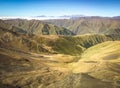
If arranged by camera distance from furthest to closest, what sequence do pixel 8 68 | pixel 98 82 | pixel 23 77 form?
pixel 8 68, pixel 23 77, pixel 98 82

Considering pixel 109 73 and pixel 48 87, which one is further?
pixel 109 73

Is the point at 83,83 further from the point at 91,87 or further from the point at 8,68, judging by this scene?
the point at 8,68

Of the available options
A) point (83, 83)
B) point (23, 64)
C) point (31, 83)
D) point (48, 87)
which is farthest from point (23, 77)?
point (23, 64)

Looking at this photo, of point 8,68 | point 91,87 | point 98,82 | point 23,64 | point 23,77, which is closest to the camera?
point 91,87

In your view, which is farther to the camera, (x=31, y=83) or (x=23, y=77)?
(x=23, y=77)

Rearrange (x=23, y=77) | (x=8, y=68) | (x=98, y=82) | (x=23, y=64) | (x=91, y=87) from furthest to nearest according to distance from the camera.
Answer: (x=23, y=64) < (x=8, y=68) < (x=23, y=77) < (x=98, y=82) < (x=91, y=87)

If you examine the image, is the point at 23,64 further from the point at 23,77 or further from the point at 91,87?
the point at 91,87

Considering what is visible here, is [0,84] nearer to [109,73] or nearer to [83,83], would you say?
[83,83]

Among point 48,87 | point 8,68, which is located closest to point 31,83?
point 48,87
